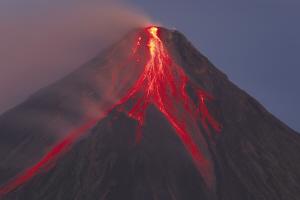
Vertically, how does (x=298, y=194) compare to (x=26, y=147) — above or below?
below

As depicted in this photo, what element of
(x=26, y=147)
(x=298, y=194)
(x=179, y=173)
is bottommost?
(x=298, y=194)

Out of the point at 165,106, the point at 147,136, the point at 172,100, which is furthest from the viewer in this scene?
the point at 172,100

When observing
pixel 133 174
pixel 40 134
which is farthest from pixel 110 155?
pixel 40 134

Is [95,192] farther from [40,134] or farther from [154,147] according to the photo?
[40,134]

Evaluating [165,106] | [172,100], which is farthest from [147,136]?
[172,100]

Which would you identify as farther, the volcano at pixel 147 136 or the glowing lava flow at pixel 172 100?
the glowing lava flow at pixel 172 100

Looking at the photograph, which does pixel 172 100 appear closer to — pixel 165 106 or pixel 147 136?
pixel 165 106
